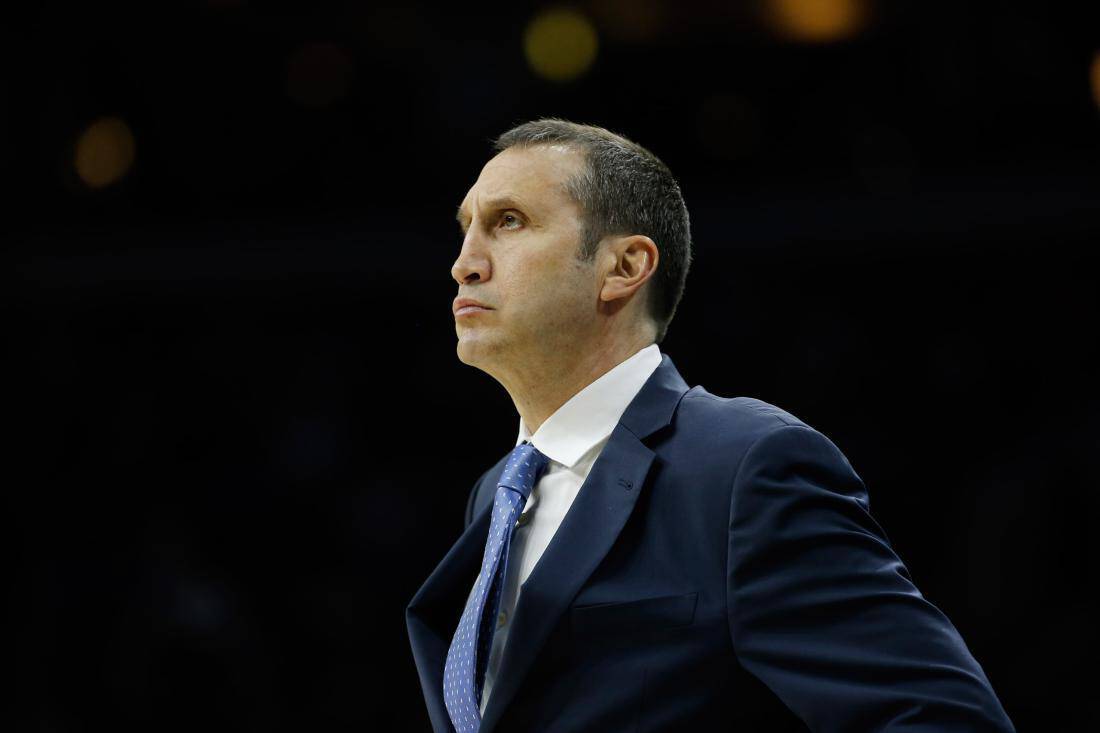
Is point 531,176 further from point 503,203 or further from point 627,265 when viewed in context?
point 627,265

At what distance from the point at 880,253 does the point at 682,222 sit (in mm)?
2707

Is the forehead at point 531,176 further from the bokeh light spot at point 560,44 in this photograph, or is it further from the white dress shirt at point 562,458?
the bokeh light spot at point 560,44

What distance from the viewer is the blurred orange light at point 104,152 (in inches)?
203

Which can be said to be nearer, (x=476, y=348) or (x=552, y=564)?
(x=552, y=564)

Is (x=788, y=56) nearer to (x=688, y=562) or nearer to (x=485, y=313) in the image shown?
(x=485, y=313)

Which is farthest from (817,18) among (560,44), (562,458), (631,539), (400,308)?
(631,539)

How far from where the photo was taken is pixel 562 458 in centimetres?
175

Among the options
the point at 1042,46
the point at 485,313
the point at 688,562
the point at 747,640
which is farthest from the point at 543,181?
the point at 1042,46

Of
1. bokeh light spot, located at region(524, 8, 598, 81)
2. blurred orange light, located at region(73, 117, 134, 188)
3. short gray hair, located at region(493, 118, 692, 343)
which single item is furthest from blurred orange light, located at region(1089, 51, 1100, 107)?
blurred orange light, located at region(73, 117, 134, 188)

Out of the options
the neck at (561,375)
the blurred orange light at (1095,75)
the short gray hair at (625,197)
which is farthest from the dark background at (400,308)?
the neck at (561,375)

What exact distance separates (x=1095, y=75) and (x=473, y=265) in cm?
339

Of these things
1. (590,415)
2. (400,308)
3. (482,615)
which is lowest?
(400,308)

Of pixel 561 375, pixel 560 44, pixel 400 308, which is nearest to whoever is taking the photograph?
pixel 561 375

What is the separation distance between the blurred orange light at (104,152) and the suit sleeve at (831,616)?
432cm
